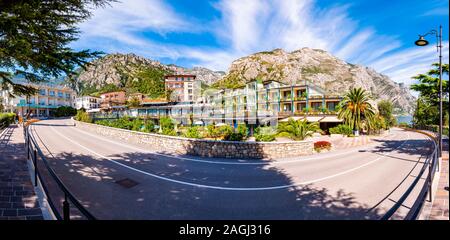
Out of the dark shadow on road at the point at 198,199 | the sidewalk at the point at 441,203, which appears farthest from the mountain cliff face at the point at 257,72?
the sidewalk at the point at 441,203

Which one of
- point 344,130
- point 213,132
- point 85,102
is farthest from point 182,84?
point 344,130

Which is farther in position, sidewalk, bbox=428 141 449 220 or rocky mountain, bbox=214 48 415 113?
rocky mountain, bbox=214 48 415 113

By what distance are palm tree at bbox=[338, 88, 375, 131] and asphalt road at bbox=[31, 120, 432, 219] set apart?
44.2 ft

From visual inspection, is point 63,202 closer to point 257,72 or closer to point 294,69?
point 257,72

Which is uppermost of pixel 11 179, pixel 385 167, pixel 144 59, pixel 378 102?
pixel 144 59

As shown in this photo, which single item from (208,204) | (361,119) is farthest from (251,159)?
(361,119)

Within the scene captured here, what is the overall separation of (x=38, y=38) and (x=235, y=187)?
8202 mm

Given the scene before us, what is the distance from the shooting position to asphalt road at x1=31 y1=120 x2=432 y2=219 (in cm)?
565

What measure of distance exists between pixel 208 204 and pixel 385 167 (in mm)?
10769

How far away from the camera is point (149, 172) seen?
30.7 ft

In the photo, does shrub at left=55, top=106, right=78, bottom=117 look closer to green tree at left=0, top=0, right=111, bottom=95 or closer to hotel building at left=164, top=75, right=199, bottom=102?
hotel building at left=164, top=75, right=199, bottom=102

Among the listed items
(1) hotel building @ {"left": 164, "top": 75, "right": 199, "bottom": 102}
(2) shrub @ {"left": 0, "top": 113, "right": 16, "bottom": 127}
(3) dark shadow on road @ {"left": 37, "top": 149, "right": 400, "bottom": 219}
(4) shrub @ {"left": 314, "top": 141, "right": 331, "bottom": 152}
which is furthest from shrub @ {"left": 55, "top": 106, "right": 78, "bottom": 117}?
(4) shrub @ {"left": 314, "top": 141, "right": 331, "bottom": 152}

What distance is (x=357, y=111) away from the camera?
25062 millimetres

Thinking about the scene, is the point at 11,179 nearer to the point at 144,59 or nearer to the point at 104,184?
the point at 104,184
